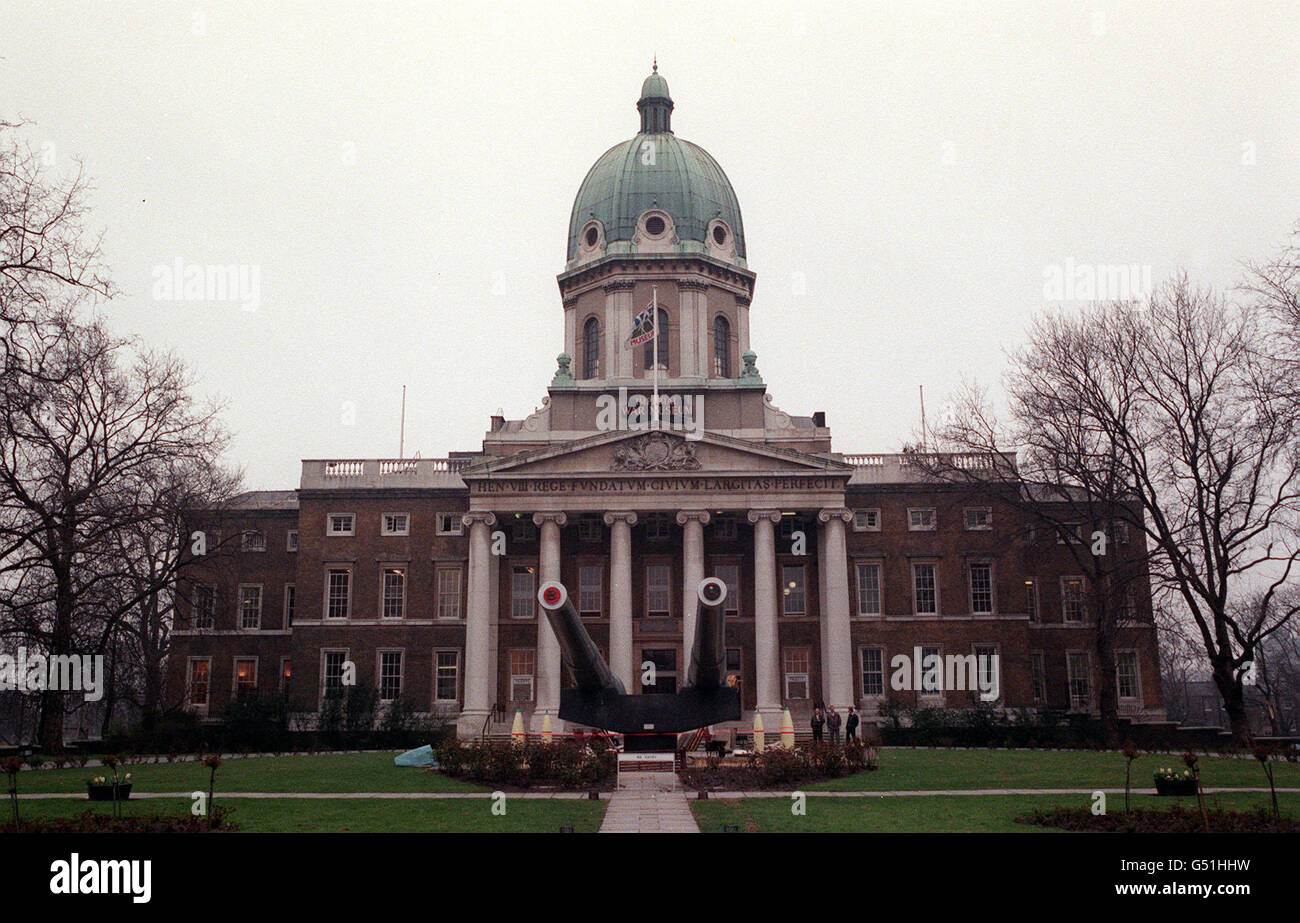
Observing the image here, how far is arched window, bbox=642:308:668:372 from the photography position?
63688mm

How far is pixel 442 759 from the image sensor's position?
32781 millimetres

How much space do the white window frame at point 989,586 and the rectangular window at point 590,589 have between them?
18896 mm

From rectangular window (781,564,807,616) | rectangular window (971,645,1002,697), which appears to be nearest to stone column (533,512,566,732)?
rectangular window (781,564,807,616)

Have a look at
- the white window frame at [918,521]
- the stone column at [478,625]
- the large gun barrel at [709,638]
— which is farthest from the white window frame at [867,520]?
the large gun barrel at [709,638]

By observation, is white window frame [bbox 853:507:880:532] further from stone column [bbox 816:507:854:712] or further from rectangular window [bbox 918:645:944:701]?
rectangular window [bbox 918:645:944:701]

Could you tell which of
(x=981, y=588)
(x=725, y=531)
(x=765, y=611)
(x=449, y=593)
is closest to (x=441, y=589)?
(x=449, y=593)

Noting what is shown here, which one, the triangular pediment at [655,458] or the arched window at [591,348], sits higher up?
the arched window at [591,348]

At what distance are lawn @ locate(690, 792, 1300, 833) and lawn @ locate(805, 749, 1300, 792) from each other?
2974 millimetres

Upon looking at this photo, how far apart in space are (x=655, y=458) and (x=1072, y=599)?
24.3 metres

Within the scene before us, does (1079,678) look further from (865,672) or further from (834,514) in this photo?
(834,514)

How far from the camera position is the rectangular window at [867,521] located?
6034 cm

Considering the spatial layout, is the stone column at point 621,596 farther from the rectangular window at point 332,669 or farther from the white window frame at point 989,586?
the white window frame at point 989,586

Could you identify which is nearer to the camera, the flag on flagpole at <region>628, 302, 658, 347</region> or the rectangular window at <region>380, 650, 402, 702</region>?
the flag on flagpole at <region>628, 302, 658, 347</region>
